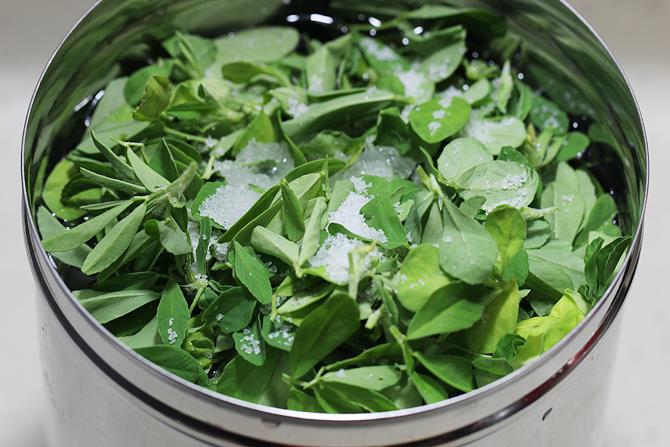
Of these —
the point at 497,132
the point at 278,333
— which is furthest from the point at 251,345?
the point at 497,132

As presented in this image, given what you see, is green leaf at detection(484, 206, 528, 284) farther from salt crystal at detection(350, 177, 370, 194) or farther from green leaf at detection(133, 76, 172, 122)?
green leaf at detection(133, 76, 172, 122)

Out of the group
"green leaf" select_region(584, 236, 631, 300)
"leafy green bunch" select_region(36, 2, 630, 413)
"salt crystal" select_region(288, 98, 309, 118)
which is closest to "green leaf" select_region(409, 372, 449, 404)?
"leafy green bunch" select_region(36, 2, 630, 413)

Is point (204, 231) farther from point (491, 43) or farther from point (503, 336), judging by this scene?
point (491, 43)

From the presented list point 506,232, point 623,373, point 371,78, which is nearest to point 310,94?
point 371,78

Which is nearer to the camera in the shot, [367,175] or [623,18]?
[367,175]

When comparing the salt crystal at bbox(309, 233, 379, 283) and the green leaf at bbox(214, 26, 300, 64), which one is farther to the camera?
the green leaf at bbox(214, 26, 300, 64)

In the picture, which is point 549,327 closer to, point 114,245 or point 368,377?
point 368,377
